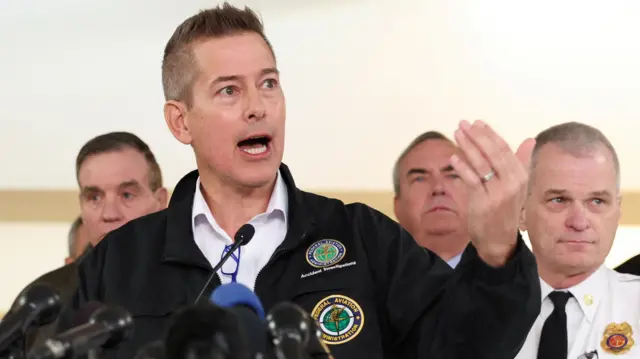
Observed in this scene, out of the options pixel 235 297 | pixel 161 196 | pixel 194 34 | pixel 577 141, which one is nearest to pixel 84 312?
pixel 235 297

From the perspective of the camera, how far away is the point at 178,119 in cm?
219

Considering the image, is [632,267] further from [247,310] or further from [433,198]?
[247,310]

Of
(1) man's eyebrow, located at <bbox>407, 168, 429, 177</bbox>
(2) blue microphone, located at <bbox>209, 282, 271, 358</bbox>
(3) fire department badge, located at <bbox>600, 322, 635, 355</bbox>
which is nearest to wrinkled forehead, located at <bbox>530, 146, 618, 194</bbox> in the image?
(3) fire department badge, located at <bbox>600, 322, 635, 355</bbox>

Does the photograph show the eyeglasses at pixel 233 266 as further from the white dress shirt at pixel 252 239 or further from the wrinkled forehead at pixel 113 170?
the wrinkled forehead at pixel 113 170

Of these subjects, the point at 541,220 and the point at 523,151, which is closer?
the point at 523,151

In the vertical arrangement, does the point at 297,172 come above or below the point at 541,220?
above

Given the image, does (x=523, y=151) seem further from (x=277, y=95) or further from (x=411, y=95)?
(x=411, y=95)

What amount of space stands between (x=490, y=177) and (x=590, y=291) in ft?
4.37

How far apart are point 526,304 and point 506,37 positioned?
407 cm

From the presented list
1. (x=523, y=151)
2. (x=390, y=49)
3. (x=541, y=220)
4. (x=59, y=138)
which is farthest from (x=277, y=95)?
(x=59, y=138)

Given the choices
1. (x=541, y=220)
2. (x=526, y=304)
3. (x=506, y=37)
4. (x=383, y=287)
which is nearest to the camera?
(x=526, y=304)

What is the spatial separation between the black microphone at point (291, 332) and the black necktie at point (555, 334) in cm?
159

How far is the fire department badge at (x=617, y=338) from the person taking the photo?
2.58 m

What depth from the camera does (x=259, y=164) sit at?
2.02m
